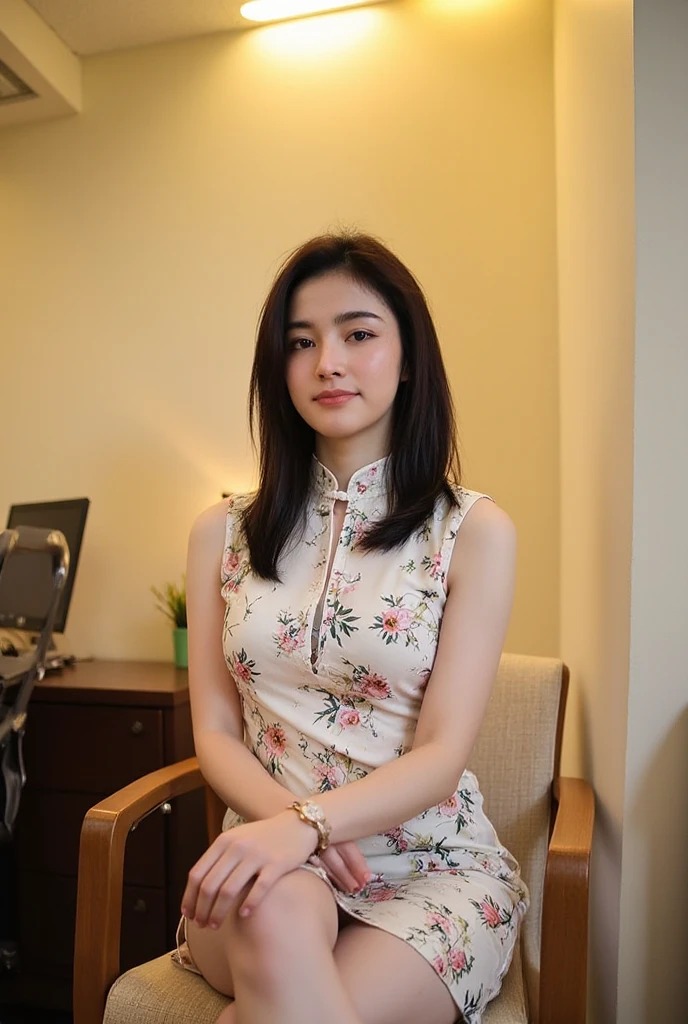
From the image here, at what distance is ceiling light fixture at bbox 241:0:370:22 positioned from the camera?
2363 mm

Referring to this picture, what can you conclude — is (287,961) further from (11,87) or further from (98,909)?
(11,87)

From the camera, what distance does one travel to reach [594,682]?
1.52 meters

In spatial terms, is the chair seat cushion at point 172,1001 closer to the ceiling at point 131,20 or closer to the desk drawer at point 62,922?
the desk drawer at point 62,922

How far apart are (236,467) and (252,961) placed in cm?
165

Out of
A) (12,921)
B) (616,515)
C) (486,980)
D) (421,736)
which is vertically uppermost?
(616,515)

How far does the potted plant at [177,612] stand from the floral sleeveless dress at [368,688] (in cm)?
99

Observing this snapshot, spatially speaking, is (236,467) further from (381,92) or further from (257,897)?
(257,897)

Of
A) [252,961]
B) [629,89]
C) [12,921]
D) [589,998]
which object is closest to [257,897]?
[252,961]

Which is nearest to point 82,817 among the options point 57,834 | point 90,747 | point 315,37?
point 57,834

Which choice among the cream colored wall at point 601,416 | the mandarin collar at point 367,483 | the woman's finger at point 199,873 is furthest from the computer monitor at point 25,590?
the cream colored wall at point 601,416

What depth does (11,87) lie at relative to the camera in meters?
2.52

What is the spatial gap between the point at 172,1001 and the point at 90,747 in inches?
39.1

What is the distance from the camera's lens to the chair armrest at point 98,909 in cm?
127

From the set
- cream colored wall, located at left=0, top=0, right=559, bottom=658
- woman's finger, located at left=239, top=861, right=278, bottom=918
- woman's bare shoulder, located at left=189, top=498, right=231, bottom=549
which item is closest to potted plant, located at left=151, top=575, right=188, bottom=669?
cream colored wall, located at left=0, top=0, right=559, bottom=658
